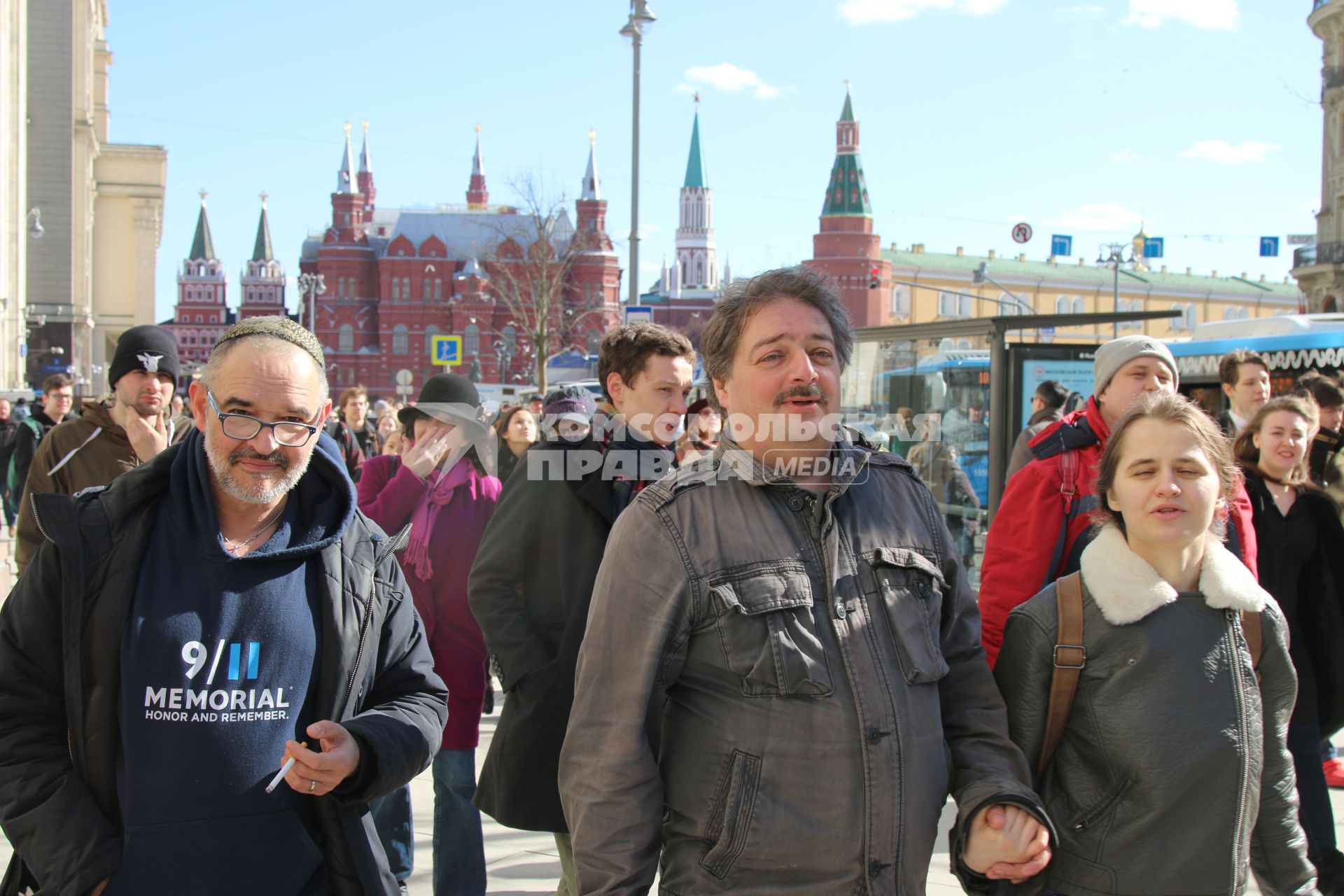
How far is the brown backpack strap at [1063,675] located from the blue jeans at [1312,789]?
1.91 meters

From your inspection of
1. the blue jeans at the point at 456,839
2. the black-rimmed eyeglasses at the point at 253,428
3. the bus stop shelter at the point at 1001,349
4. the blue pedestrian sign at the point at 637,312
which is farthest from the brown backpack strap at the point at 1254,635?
the blue pedestrian sign at the point at 637,312

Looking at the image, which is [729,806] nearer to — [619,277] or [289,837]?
[289,837]

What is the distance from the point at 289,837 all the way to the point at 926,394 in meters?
10.1

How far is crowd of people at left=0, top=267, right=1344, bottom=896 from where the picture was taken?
83.0 inches

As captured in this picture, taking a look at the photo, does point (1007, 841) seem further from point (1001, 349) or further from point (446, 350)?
point (446, 350)

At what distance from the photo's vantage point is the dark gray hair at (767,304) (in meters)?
2.38

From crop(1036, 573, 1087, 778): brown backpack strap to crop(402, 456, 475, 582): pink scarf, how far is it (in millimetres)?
2454

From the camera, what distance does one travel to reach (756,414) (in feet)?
7.57

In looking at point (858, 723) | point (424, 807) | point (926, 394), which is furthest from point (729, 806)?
point (926, 394)

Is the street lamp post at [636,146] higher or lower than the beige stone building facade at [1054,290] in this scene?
lower

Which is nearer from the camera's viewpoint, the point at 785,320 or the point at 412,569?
the point at 785,320

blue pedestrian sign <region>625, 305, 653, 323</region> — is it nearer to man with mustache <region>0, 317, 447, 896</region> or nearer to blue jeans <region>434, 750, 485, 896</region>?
blue jeans <region>434, 750, 485, 896</region>

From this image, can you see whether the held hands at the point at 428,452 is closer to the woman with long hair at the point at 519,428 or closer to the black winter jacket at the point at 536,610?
the black winter jacket at the point at 536,610

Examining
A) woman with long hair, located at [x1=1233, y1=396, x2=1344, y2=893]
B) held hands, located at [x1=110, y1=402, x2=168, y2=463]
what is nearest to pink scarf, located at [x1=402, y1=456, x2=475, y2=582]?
held hands, located at [x1=110, y1=402, x2=168, y2=463]
